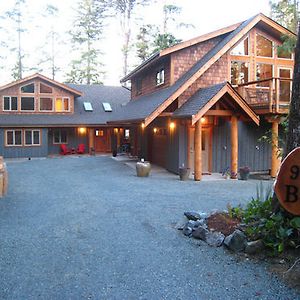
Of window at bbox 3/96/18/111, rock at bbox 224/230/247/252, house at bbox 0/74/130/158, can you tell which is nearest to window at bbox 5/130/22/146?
house at bbox 0/74/130/158

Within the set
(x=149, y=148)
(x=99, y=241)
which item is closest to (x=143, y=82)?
(x=149, y=148)

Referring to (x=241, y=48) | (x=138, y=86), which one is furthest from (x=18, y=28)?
(x=241, y=48)

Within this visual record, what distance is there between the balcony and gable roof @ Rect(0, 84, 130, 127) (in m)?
10.0

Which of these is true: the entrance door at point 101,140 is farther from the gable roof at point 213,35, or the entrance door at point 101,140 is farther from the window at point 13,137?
the gable roof at point 213,35

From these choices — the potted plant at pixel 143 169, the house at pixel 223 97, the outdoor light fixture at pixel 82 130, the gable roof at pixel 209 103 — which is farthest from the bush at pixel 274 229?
the outdoor light fixture at pixel 82 130

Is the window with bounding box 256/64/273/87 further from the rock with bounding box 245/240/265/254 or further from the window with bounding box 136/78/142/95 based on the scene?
the rock with bounding box 245/240/265/254

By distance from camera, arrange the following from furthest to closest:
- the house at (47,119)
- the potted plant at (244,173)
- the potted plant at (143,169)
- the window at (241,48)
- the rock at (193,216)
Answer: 1. the house at (47,119)
2. the window at (241,48)
3. the potted plant at (143,169)
4. the potted plant at (244,173)
5. the rock at (193,216)

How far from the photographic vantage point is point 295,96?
17.4ft

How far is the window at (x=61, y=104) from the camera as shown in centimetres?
2431

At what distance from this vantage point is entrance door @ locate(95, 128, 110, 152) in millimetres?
26766

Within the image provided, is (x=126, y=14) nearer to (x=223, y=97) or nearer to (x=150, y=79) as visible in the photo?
(x=150, y=79)

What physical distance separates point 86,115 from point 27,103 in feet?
13.8

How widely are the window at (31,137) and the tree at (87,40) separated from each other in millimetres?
14221

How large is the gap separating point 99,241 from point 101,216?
1.72 metres
